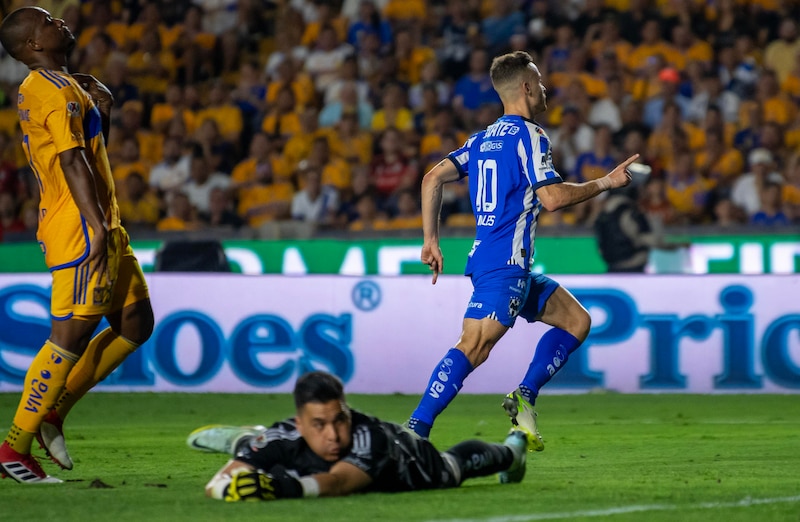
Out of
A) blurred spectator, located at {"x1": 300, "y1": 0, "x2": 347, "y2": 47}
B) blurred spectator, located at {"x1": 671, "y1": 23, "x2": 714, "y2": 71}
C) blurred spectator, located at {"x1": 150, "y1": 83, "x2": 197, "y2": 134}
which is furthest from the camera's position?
blurred spectator, located at {"x1": 300, "y1": 0, "x2": 347, "y2": 47}

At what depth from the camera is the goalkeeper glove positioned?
16.7 ft

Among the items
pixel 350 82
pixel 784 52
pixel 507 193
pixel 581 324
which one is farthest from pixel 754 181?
pixel 507 193

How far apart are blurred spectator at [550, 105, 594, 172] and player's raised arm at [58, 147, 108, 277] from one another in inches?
355

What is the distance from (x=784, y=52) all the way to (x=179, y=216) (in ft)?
23.7

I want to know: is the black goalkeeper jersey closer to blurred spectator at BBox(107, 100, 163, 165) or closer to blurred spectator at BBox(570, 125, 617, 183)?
blurred spectator at BBox(570, 125, 617, 183)

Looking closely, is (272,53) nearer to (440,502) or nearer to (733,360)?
(733,360)

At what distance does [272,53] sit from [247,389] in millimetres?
6800

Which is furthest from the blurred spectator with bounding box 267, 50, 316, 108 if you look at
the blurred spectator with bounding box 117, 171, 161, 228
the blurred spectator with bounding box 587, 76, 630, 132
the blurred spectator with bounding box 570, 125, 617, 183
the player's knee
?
the player's knee

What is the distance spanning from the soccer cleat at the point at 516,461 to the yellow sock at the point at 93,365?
203 centimetres

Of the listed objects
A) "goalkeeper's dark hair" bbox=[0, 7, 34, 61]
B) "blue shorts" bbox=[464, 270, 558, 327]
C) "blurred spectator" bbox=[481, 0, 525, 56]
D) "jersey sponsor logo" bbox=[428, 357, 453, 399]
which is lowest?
"jersey sponsor logo" bbox=[428, 357, 453, 399]

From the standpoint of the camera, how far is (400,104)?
51.5 feet

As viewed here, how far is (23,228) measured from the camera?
15.2m

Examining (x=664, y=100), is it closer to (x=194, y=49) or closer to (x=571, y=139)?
(x=571, y=139)

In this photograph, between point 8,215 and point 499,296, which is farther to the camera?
point 8,215
